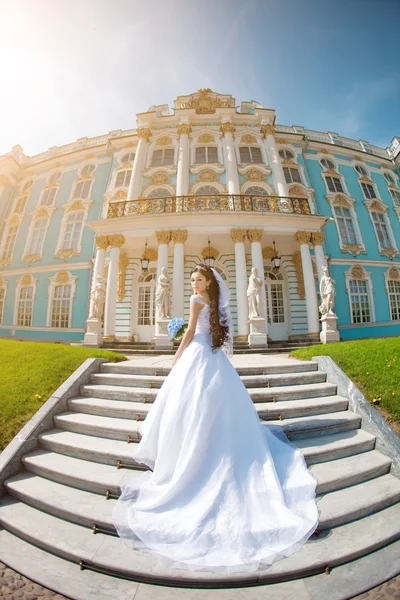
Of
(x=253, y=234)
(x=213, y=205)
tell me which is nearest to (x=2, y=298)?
(x=213, y=205)

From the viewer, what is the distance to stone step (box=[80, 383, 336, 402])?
424 centimetres

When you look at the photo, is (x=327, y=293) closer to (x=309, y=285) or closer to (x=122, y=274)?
(x=309, y=285)

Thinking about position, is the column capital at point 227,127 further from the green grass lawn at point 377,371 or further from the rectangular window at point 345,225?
the green grass lawn at point 377,371

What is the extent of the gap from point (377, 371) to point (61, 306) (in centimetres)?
1691

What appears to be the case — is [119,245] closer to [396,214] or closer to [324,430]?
[324,430]

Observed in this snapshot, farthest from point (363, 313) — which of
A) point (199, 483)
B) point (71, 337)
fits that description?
point (71, 337)

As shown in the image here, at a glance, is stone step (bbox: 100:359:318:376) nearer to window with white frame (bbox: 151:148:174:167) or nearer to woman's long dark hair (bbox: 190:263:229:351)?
woman's long dark hair (bbox: 190:263:229:351)

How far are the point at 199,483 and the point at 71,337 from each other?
15.1 metres

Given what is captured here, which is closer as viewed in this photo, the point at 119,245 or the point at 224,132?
the point at 119,245

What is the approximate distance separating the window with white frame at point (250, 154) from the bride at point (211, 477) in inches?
651

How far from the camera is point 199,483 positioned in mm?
2379

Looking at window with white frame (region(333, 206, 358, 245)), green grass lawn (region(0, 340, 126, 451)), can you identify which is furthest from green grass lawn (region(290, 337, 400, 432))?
window with white frame (region(333, 206, 358, 245))

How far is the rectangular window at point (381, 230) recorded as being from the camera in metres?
17.7

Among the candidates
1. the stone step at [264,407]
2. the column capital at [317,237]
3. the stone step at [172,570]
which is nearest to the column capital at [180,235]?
the column capital at [317,237]
